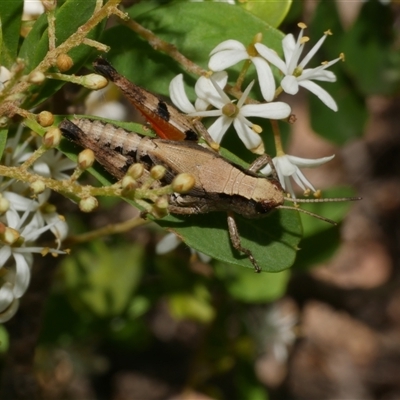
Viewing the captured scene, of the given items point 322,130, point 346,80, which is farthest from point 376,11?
point 322,130

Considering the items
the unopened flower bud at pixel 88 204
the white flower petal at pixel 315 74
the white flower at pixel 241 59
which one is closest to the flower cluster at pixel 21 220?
the unopened flower bud at pixel 88 204

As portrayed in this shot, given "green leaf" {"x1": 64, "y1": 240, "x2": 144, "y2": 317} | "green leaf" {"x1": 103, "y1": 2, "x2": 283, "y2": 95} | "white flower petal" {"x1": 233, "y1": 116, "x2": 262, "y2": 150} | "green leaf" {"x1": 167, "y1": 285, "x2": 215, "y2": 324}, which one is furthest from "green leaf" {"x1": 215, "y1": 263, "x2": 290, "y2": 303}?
"green leaf" {"x1": 103, "y1": 2, "x2": 283, "y2": 95}

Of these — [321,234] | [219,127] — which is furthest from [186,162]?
[321,234]

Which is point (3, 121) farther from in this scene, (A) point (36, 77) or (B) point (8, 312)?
(B) point (8, 312)

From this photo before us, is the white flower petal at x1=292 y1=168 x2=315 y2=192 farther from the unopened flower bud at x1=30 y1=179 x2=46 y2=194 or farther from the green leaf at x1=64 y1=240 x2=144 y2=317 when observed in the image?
the green leaf at x1=64 y1=240 x2=144 y2=317

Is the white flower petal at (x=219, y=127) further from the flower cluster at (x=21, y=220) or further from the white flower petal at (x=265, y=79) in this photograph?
the flower cluster at (x=21, y=220)

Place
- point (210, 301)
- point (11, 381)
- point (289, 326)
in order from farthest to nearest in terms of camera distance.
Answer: point (289, 326) → point (210, 301) → point (11, 381)

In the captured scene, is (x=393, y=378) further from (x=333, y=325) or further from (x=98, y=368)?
(x=98, y=368)
